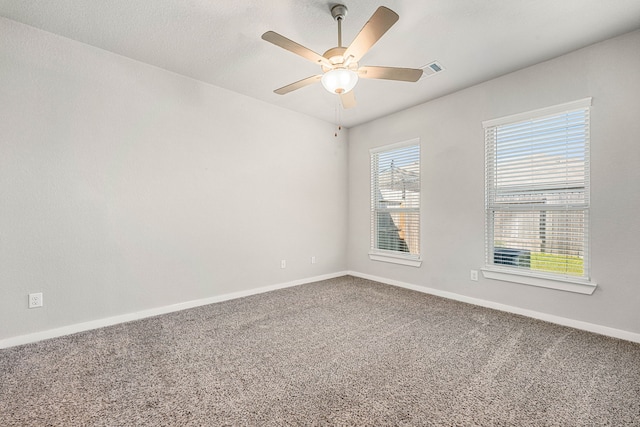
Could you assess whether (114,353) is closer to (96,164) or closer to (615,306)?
(96,164)

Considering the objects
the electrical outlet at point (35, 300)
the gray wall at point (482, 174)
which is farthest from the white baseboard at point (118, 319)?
the gray wall at point (482, 174)

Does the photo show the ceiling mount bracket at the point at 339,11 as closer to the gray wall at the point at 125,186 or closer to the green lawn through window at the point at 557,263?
the gray wall at the point at 125,186

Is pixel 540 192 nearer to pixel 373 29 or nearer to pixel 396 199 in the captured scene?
pixel 396 199

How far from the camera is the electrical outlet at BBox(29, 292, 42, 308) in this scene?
93.1 inches

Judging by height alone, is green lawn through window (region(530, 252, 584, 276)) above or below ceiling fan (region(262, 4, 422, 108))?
below

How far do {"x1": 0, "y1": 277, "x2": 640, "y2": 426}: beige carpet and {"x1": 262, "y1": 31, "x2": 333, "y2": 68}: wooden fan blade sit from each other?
7.27ft

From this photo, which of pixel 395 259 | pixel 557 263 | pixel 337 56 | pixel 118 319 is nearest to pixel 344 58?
pixel 337 56

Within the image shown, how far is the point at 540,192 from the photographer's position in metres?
2.92

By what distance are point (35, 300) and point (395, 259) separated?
4.04 m

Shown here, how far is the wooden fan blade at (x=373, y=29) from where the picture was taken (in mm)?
1631

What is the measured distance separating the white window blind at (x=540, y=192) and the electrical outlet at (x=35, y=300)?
4.48 metres

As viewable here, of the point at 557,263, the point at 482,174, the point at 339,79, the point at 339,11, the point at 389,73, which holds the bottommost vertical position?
the point at 557,263

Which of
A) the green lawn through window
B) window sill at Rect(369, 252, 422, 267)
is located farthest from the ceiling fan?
window sill at Rect(369, 252, 422, 267)

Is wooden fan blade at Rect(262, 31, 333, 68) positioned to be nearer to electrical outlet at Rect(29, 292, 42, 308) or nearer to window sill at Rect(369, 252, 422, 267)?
electrical outlet at Rect(29, 292, 42, 308)
